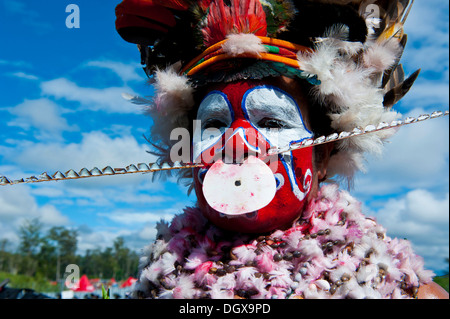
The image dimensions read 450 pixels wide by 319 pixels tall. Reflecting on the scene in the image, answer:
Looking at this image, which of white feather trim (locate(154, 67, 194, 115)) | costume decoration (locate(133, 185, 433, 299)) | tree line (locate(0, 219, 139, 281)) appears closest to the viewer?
costume decoration (locate(133, 185, 433, 299))

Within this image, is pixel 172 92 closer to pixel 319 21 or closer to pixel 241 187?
pixel 241 187

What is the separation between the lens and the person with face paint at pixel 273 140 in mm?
1858

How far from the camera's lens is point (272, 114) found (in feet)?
6.68

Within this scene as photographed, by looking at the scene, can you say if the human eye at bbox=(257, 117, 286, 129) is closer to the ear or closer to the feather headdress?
the feather headdress

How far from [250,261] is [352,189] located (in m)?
1.03

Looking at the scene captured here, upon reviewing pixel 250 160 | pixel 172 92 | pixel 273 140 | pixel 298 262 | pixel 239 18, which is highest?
pixel 239 18

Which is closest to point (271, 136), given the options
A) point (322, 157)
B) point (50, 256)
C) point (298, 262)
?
point (322, 157)

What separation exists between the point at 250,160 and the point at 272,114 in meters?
0.31

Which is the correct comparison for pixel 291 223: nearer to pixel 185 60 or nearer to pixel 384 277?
pixel 384 277

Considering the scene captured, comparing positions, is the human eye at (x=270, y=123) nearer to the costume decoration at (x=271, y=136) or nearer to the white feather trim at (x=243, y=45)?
the costume decoration at (x=271, y=136)

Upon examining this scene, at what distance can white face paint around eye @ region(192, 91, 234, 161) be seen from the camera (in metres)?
2.07

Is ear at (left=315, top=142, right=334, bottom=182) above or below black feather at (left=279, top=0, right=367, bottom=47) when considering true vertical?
below

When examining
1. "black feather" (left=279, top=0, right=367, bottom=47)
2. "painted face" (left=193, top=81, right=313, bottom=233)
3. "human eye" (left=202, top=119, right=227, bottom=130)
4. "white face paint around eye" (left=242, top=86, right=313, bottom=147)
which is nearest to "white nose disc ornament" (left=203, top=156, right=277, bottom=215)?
"painted face" (left=193, top=81, right=313, bottom=233)
